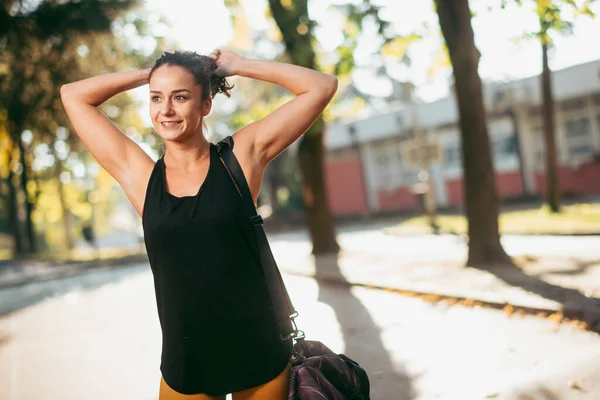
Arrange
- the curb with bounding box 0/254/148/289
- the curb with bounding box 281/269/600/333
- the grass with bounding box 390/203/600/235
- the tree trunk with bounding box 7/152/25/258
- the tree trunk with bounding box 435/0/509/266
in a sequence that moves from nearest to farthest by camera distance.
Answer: the curb with bounding box 281/269/600/333 → the tree trunk with bounding box 435/0/509/266 → the grass with bounding box 390/203/600/235 → the curb with bounding box 0/254/148/289 → the tree trunk with bounding box 7/152/25/258

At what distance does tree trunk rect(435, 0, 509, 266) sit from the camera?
10.3 metres

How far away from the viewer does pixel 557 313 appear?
22.6 feet

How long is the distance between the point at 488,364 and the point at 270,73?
153 inches

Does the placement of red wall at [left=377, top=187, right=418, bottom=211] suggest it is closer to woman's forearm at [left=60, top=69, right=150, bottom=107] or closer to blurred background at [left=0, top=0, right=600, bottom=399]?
blurred background at [left=0, top=0, right=600, bottom=399]

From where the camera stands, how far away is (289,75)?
242 cm

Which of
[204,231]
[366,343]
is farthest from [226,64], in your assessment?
[366,343]

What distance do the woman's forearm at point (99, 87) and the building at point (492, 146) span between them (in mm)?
20233

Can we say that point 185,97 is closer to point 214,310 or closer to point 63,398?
point 214,310

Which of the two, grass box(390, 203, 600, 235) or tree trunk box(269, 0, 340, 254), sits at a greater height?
tree trunk box(269, 0, 340, 254)

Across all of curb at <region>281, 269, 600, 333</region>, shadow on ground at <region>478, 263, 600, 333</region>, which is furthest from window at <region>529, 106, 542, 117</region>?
curb at <region>281, 269, 600, 333</region>

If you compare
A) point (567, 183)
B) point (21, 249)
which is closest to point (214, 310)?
point (567, 183)

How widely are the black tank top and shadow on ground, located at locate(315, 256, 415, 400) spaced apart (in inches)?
112

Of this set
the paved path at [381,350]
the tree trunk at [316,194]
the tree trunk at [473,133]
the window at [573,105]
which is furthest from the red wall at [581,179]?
the paved path at [381,350]

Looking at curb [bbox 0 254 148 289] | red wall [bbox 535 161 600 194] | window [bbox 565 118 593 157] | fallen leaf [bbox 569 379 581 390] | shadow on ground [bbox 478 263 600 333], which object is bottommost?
fallen leaf [bbox 569 379 581 390]
